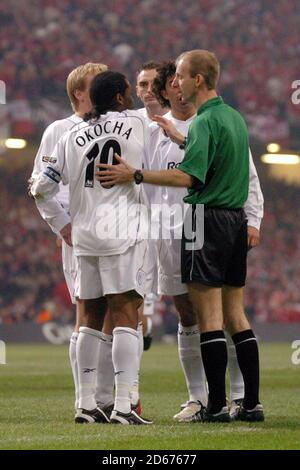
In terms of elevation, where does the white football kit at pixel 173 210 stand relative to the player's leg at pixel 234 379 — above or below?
above

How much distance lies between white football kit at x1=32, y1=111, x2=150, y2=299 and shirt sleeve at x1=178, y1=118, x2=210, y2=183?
33cm

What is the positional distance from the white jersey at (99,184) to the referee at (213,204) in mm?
132

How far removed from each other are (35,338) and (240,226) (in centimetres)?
1564

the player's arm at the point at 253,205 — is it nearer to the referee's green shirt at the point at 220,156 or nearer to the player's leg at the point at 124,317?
the referee's green shirt at the point at 220,156

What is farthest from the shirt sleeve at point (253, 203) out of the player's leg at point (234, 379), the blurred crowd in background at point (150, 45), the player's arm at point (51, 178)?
the blurred crowd in background at point (150, 45)

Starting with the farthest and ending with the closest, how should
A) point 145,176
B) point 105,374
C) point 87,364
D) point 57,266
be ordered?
point 57,266 → point 105,374 → point 87,364 → point 145,176

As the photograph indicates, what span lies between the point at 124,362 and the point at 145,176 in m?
1.00

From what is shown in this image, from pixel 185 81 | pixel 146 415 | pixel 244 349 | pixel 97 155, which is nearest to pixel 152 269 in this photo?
pixel 146 415

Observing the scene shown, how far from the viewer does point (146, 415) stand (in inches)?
265

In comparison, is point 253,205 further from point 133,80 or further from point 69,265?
point 133,80

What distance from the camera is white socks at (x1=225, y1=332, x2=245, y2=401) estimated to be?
21.7 ft

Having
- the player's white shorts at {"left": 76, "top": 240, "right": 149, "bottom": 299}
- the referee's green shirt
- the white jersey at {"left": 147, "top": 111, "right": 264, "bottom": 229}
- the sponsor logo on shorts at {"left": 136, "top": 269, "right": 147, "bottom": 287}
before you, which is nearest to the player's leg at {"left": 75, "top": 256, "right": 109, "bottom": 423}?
the player's white shorts at {"left": 76, "top": 240, "right": 149, "bottom": 299}

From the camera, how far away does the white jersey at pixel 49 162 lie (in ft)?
21.1

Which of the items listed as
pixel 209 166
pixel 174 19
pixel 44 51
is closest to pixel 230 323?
pixel 209 166
